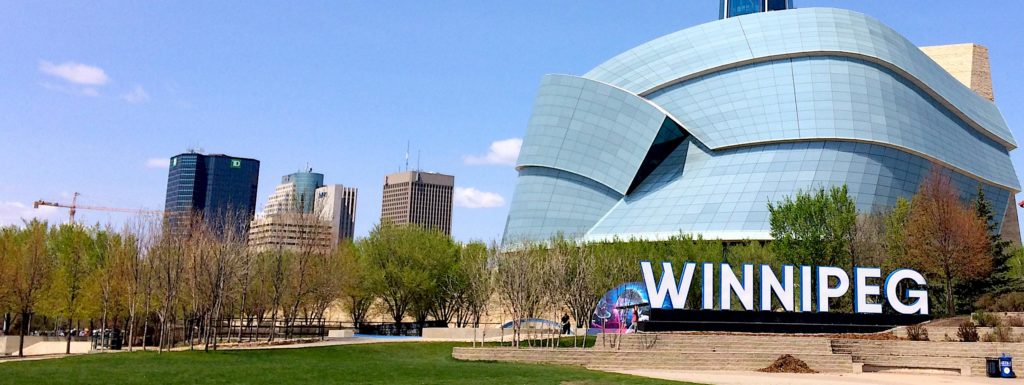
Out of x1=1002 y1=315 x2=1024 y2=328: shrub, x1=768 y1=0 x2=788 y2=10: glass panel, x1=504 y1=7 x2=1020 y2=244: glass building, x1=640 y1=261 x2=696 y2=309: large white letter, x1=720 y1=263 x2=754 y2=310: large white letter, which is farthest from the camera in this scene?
x1=768 y1=0 x2=788 y2=10: glass panel

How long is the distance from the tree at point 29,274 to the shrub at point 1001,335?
47949mm

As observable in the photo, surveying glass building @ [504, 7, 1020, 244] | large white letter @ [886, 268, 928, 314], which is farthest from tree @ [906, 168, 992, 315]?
glass building @ [504, 7, 1020, 244]

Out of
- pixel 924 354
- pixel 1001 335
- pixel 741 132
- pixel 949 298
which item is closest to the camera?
pixel 924 354

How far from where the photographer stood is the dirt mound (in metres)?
30.0

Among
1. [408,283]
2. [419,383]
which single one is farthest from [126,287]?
[419,383]

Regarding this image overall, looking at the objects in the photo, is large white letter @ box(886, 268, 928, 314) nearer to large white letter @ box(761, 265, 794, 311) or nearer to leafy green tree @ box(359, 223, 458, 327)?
large white letter @ box(761, 265, 794, 311)

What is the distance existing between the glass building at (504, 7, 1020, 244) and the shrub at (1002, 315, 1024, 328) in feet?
96.3

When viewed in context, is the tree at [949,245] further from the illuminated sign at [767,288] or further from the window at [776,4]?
the window at [776,4]

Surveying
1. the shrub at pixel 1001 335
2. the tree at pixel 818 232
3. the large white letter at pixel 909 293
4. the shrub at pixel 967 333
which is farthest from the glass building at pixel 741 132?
the shrub at pixel 1001 335

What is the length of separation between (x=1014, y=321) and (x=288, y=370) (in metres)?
30.3

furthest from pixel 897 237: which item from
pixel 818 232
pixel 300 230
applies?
pixel 300 230

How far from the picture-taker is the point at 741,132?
245 ft

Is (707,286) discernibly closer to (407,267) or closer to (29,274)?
(407,267)

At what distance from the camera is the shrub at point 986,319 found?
36125mm
